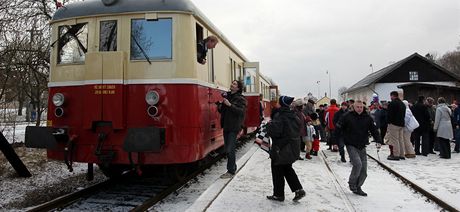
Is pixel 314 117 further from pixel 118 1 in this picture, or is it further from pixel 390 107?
pixel 118 1

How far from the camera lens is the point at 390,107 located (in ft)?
35.9

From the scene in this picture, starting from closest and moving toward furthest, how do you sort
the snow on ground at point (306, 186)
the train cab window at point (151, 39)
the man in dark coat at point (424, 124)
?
the snow on ground at point (306, 186), the train cab window at point (151, 39), the man in dark coat at point (424, 124)

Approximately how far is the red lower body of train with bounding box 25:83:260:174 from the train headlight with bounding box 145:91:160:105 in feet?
0.17

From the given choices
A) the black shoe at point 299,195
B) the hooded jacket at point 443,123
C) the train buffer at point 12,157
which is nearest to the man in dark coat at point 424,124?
the hooded jacket at point 443,123

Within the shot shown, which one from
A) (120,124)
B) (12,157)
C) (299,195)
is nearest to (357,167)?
(299,195)

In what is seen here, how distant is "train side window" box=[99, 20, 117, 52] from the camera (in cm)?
683

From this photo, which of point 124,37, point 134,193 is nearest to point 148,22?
point 124,37

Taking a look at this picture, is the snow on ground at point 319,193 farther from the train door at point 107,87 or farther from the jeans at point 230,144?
the train door at point 107,87

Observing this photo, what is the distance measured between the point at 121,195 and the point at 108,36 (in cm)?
275

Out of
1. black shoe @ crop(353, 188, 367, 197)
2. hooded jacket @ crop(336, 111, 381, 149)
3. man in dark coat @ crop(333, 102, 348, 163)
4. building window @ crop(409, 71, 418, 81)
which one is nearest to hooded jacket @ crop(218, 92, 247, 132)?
hooded jacket @ crop(336, 111, 381, 149)

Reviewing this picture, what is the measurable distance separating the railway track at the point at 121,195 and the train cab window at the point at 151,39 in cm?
226

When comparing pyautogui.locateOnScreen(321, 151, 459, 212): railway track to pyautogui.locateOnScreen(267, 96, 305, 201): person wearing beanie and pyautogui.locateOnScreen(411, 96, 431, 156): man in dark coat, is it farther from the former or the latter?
pyautogui.locateOnScreen(411, 96, 431, 156): man in dark coat

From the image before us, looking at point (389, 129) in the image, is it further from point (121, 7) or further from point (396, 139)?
point (121, 7)

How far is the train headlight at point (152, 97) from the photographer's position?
6371 millimetres
